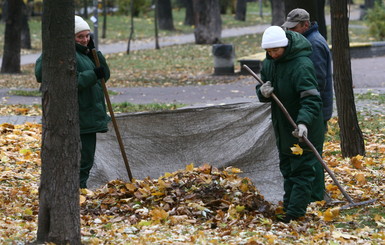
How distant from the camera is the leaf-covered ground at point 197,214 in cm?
581

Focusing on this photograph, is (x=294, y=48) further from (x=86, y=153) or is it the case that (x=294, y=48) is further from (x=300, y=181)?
(x=86, y=153)

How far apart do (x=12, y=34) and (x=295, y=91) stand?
1769 cm

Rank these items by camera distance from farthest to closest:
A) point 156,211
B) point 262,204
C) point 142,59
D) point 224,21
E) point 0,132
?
point 224,21 < point 142,59 < point 0,132 < point 262,204 < point 156,211

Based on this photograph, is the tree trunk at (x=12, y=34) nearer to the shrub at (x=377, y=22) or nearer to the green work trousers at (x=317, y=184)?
the shrub at (x=377, y=22)

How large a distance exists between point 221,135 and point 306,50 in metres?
1.81

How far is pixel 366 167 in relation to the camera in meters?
8.81

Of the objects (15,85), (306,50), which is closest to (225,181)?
(306,50)

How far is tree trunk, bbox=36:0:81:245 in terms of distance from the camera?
5.18 meters

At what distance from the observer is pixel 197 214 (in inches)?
253

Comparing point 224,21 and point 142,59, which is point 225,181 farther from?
point 224,21

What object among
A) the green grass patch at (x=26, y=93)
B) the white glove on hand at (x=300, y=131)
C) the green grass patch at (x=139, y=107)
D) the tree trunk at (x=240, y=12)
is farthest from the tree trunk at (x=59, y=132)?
the tree trunk at (x=240, y=12)

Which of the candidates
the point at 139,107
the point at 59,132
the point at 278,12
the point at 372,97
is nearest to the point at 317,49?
the point at 59,132

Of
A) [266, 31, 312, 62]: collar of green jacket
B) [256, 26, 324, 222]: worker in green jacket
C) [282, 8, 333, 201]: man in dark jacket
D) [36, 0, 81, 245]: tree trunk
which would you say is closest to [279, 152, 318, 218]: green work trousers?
[256, 26, 324, 222]: worker in green jacket

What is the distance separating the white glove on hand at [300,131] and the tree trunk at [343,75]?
2996 mm
